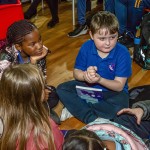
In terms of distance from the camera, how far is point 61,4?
13.8 ft

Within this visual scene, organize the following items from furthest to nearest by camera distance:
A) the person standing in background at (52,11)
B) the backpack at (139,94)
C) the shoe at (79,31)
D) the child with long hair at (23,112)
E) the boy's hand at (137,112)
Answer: the person standing in background at (52,11), the shoe at (79,31), the backpack at (139,94), the boy's hand at (137,112), the child with long hair at (23,112)

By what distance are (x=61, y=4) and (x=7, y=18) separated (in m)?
1.77

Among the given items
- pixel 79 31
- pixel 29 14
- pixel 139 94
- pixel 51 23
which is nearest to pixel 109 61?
pixel 139 94

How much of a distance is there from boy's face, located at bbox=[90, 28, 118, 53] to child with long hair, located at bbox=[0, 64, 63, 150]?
25.4 inches

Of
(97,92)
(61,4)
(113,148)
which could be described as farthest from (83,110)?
(61,4)

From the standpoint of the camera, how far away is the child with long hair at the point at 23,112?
3.78ft

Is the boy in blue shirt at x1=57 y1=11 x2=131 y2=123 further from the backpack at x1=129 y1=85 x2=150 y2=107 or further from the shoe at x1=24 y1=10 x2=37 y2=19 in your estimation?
the shoe at x1=24 y1=10 x2=37 y2=19

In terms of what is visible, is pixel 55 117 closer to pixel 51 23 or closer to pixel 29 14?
pixel 51 23

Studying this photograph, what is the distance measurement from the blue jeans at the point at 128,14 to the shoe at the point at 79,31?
1.35 feet

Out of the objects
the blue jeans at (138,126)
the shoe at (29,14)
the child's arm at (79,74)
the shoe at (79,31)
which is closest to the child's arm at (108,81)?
the child's arm at (79,74)

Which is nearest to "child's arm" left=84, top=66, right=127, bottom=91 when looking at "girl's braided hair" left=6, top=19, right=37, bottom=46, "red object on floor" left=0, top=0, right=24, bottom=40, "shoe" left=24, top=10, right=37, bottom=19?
"girl's braided hair" left=6, top=19, right=37, bottom=46

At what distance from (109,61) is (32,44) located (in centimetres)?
50

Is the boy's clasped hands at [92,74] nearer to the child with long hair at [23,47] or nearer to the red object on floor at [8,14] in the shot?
the child with long hair at [23,47]

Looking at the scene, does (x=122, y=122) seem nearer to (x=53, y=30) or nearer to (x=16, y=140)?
(x=16, y=140)
